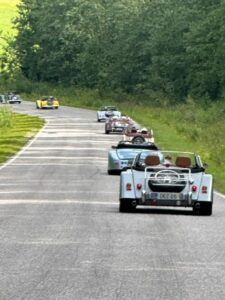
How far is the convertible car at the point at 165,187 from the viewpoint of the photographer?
2223 cm

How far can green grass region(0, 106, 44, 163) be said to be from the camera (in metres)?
57.2

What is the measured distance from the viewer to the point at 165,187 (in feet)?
72.7

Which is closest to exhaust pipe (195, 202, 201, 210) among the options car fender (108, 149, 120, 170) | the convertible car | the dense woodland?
the convertible car

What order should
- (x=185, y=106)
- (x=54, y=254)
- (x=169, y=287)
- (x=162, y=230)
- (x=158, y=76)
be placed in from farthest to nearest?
(x=158, y=76)
(x=185, y=106)
(x=162, y=230)
(x=54, y=254)
(x=169, y=287)

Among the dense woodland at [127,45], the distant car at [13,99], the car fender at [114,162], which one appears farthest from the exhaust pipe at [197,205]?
the distant car at [13,99]

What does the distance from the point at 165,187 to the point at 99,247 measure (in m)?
6.79

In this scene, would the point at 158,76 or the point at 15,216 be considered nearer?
the point at 15,216

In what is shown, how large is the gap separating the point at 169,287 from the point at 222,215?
442 inches

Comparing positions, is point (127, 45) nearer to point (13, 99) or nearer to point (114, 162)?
point (13, 99)

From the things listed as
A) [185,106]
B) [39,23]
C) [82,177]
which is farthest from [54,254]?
[39,23]

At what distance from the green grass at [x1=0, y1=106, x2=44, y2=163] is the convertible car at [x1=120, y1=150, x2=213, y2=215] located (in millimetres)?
26117

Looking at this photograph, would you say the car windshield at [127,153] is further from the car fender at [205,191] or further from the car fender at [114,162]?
the car fender at [205,191]

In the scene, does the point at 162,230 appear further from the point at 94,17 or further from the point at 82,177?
the point at 94,17

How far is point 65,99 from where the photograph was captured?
5408 inches
